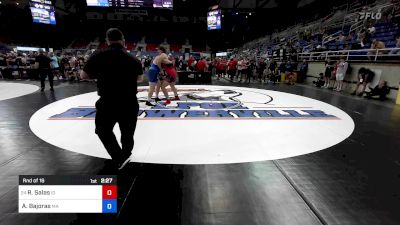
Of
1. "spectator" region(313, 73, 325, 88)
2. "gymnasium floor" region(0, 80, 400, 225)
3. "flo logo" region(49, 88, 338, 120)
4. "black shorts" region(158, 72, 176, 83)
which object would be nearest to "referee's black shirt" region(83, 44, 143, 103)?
"gymnasium floor" region(0, 80, 400, 225)

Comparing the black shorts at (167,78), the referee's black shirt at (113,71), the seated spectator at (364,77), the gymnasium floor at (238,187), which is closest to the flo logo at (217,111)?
the black shorts at (167,78)

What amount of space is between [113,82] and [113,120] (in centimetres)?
40

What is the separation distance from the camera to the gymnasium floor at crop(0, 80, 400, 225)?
1.98 metres

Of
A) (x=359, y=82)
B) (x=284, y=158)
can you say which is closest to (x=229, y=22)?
(x=359, y=82)

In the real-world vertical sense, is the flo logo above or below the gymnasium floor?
above

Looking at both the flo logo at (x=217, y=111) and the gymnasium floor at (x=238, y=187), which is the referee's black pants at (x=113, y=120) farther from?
the flo logo at (x=217, y=111)

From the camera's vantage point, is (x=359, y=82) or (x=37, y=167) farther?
(x=359, y=82)

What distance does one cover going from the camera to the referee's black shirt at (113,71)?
238 centimetres

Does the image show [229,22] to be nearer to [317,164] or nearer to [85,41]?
[85,41]

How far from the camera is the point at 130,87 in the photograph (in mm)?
2527

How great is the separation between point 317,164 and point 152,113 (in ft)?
11.6
